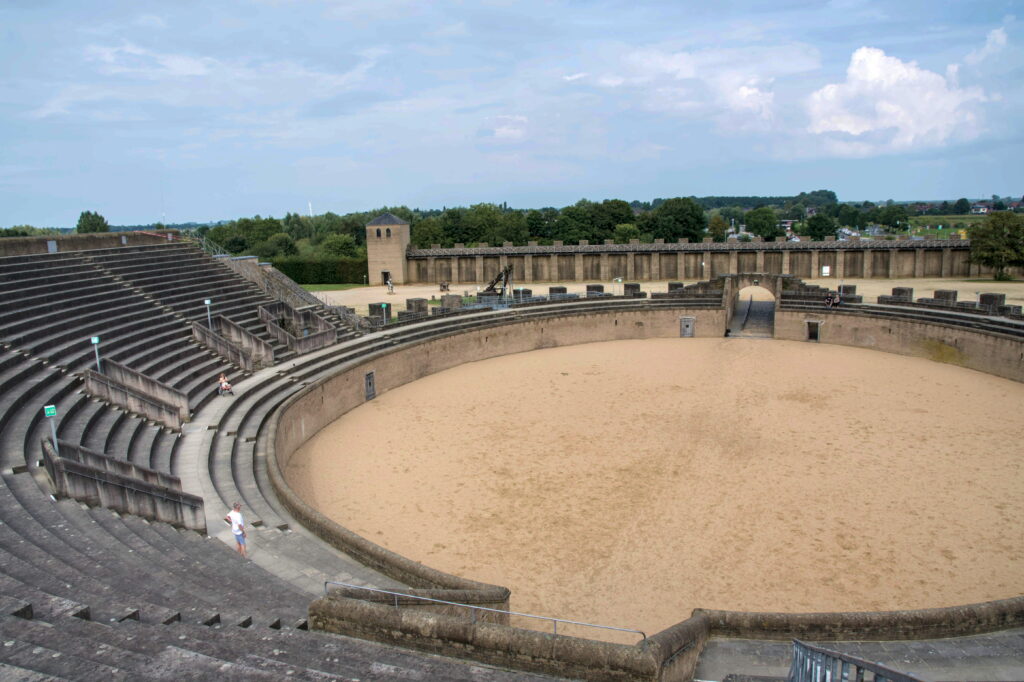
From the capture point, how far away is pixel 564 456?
766 inches

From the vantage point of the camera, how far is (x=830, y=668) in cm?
703

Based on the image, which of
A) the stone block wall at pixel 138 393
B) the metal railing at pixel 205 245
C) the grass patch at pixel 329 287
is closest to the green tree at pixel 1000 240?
the grass patch at pixel 329 287

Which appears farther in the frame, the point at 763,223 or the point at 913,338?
the point at 763,223

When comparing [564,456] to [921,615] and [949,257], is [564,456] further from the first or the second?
[949,257]

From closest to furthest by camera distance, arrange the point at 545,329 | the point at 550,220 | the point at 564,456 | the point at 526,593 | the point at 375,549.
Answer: the point at 375,549, the point at 526,593, the point at 564,456, the point at 545,329, the point at 550,220

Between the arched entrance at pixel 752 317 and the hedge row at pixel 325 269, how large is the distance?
91.7 ft

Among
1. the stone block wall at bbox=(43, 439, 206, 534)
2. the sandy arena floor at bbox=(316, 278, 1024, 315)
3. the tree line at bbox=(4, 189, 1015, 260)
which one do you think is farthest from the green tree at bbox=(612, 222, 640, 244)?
the stone block wall at bbox=(43, 439, 206, 534)

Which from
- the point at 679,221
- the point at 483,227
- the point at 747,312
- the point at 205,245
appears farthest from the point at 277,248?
the point at 747,312

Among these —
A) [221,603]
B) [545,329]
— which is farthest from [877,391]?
[221,603]

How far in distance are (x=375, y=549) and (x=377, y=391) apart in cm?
1532

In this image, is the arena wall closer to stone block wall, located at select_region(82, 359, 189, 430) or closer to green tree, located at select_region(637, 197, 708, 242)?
stone block wall, located at select_region(82, 359, 189, 430)

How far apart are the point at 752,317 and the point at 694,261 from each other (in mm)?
12159

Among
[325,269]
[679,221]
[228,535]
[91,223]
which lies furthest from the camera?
[679,221]

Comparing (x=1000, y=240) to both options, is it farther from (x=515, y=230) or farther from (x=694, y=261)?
(x=515, y=230)
